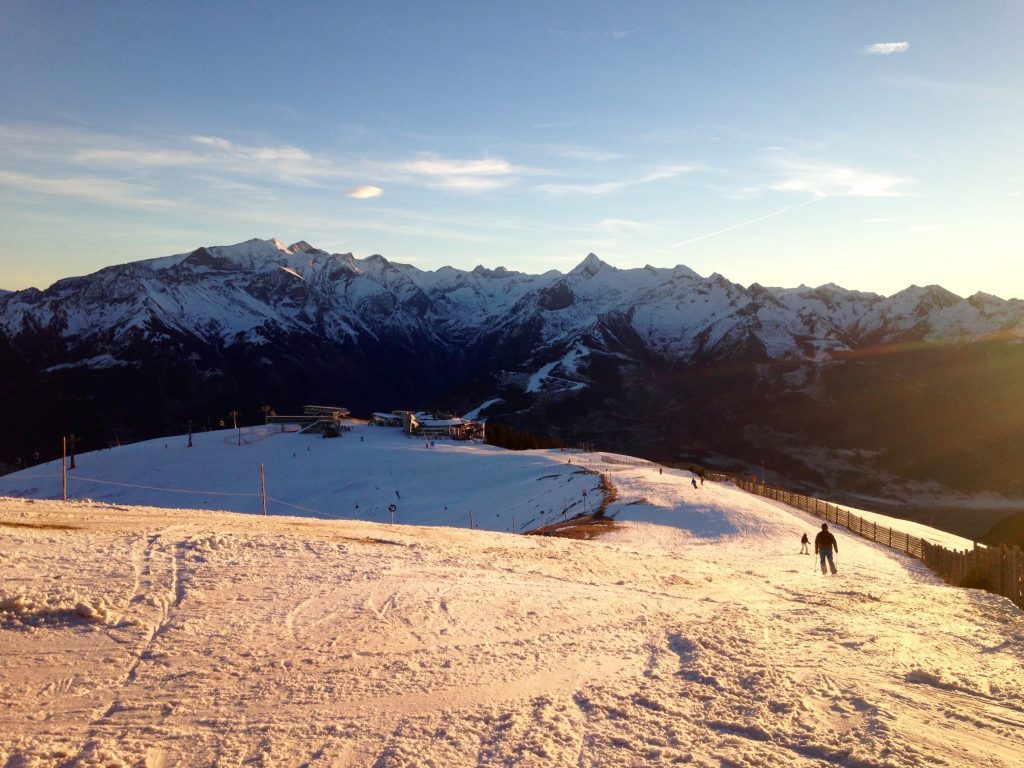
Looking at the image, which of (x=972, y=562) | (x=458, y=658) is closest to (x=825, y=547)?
(x=972, y=562)

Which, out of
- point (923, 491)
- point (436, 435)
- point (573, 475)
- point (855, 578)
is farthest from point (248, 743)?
point (923, 491)

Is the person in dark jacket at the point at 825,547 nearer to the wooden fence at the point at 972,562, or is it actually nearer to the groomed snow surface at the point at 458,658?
the groomed snow surface at the point at 458,658

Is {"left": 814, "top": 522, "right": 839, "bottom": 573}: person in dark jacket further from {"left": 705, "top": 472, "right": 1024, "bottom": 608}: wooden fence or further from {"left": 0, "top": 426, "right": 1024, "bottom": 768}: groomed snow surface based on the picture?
{"left": 705, "top": 472, "right": 1024, "bottom": 608}: wooden fence

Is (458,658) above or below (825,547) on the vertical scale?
above

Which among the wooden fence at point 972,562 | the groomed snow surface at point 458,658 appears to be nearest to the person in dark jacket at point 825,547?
the groomed snow surface at point 458,658

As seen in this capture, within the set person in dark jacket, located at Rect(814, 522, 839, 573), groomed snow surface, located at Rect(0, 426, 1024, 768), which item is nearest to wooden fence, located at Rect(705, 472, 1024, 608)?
groomed snow surface, located at Rect(0, 426, 1024, 768)

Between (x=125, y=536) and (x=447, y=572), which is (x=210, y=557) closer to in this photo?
(x=125, y=536)

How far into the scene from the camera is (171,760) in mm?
7836

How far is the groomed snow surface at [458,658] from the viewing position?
8461 millimetres

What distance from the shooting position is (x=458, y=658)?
1102 centimetres

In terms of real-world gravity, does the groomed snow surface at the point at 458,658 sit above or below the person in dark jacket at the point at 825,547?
above

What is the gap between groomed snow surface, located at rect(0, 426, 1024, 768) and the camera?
8461 mm

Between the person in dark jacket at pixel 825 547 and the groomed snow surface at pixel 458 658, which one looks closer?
the groomed snow surface at pixel 458 658

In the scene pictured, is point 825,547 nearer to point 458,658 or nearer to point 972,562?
point 972,562
